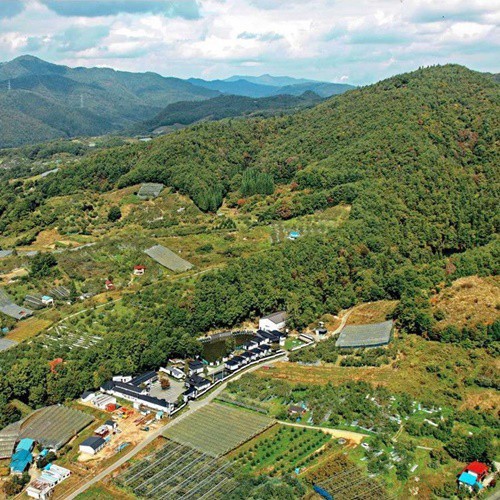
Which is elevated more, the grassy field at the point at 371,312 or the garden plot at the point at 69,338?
the garden plot at the point at 69,338

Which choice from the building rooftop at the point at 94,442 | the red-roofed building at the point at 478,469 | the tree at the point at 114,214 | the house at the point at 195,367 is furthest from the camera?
the tree at the point at 114,214

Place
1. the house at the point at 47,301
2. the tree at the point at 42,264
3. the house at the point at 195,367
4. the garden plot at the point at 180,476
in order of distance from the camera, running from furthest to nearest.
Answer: the tree at the point at 42,264, the house at the point at 47,301, the house at the point at 195,367, the garden plot at the point at 180,476

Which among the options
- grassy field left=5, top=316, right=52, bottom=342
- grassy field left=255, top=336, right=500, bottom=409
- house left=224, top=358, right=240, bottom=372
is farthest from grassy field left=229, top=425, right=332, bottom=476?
grassy field left=5, top=316, right=52, bottom=342

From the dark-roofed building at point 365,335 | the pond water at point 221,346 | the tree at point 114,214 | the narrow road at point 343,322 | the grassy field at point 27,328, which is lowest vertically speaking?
the pond water at point 221,346

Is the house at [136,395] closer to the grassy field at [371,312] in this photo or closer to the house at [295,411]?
the house at [295,411]

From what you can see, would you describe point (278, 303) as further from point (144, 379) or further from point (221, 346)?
point (144, 379)

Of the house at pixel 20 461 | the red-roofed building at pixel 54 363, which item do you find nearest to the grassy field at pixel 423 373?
the red-roofed building at pixel 54 363

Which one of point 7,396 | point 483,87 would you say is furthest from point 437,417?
point 483,87

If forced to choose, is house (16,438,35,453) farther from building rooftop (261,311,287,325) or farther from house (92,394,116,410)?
building rooftop (261,311,287,325)

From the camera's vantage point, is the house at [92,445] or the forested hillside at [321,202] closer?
the house at [92,445]
